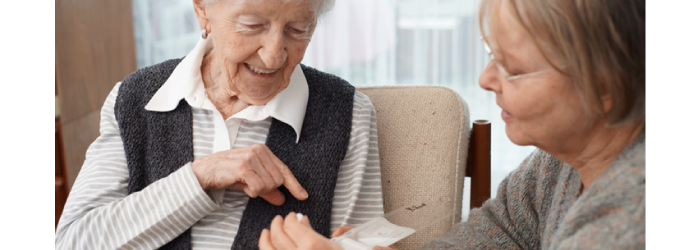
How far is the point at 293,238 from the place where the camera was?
81 cm

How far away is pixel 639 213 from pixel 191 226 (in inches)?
33.5

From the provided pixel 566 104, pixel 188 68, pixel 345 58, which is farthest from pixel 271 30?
pixel 345 58

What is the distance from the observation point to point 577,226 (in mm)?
718

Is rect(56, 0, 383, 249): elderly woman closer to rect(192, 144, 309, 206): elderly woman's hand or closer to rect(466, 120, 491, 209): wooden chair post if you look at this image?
rect(192, 144, 309, 206): elderly woman's hand

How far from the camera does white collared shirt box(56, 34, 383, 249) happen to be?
1.03 meters

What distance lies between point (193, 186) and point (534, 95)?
0.67 meters

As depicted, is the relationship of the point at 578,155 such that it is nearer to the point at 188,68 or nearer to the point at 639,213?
the point at 639,213

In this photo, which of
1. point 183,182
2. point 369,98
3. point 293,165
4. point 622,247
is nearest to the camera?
point 622,247

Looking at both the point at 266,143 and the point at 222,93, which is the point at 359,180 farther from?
the point at 222,93

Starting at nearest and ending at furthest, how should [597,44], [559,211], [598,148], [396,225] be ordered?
[597,44] < [598,148] < [559,211] < [396,225]

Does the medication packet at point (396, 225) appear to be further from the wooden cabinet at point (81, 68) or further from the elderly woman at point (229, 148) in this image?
the wooden cabinet at point (81, 68)

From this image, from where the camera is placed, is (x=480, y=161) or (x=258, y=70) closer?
(x=258, y=70)

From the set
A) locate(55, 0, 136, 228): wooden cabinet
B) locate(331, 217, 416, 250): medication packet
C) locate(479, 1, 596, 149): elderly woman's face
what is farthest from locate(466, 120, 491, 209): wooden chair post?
locate(55, 0, 136, 228): wooden cabinet

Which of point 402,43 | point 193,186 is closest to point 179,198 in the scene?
point 193,186
